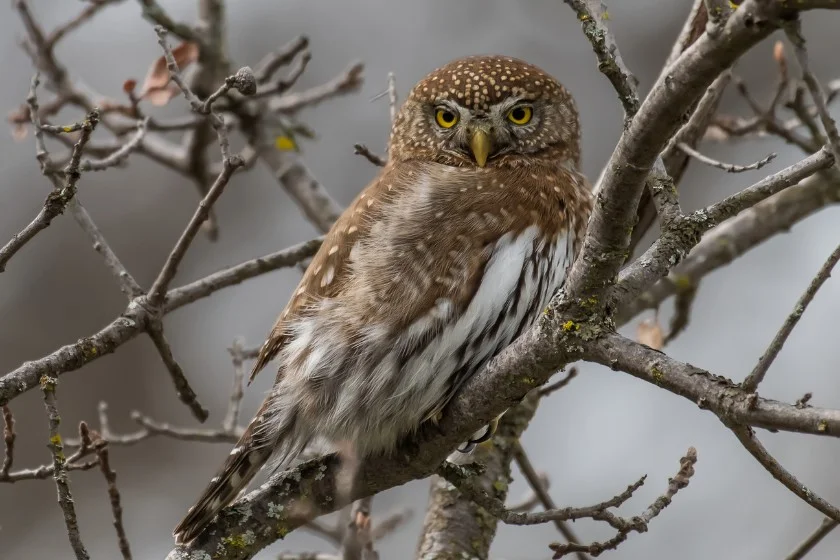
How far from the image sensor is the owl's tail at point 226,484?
328 cm

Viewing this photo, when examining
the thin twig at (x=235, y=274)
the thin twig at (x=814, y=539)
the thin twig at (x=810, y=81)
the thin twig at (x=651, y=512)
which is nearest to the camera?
the thin twig at (x=810, y=81)

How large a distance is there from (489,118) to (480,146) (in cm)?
16

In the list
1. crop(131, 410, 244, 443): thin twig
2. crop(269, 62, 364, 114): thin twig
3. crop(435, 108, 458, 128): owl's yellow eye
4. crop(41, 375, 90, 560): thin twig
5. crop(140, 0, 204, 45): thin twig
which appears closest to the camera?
crop(41, 375, 90, 560): thin twig

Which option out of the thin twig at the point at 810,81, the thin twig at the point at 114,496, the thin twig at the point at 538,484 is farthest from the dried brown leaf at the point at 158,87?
the thin twig at the point at 810,81

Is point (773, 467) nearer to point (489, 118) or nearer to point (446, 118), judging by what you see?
point (489, 118)

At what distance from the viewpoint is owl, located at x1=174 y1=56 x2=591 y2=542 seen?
344cm

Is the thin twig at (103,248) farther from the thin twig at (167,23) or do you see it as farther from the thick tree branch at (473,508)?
the thin twig at (167,23)

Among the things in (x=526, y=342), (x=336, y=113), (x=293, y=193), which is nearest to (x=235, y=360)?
(x=293, y=193)

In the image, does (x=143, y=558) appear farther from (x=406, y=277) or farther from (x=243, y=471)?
(x=406, y=277)

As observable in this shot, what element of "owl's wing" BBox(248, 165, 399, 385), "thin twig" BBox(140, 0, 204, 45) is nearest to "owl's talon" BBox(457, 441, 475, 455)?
"owl's wing" BBox(248, 165, 399, 385)

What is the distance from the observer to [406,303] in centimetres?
345

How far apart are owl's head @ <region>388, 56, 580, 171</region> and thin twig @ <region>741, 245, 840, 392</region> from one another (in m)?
1.87

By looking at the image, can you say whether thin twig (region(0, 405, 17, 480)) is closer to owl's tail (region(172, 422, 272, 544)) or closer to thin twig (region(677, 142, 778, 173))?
owl's tail (region(172, 422, 272, 544))

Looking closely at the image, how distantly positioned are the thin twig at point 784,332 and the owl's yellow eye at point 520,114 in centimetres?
202
